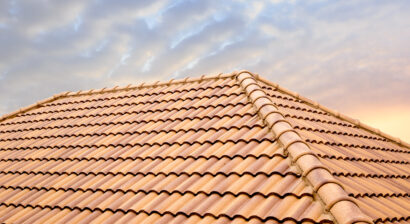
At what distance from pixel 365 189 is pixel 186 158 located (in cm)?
269

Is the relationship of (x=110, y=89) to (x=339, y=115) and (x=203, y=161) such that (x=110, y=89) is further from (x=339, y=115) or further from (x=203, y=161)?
(x=339, y=115)

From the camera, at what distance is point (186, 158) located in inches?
258

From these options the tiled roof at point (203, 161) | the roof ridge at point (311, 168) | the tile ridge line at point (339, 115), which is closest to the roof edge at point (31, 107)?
the tiled roof at point (203, 161)

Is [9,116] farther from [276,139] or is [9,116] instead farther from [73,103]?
[276,139]

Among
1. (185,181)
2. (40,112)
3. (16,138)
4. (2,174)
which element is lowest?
(185,181)

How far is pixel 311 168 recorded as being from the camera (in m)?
5.19

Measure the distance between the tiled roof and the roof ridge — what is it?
15mm

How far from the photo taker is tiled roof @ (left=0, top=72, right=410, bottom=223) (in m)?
5.13

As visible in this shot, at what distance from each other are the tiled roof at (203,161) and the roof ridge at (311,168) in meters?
0.02

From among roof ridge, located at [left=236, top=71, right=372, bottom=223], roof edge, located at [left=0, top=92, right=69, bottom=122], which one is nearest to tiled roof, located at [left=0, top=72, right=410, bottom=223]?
roof ridge, located at [left=236, top=71, right=372, bottom=223]

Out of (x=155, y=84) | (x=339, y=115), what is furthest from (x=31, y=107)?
(x=339, y=115)

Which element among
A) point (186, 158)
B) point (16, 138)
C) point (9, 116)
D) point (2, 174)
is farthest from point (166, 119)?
point (9, 116)

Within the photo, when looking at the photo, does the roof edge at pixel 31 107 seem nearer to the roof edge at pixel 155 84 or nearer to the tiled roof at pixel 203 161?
the roof edge at pixel 155 84

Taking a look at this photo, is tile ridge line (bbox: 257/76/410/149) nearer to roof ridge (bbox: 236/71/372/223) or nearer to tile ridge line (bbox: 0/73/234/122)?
tile ridge line (bbox: 0/73/234/122)
